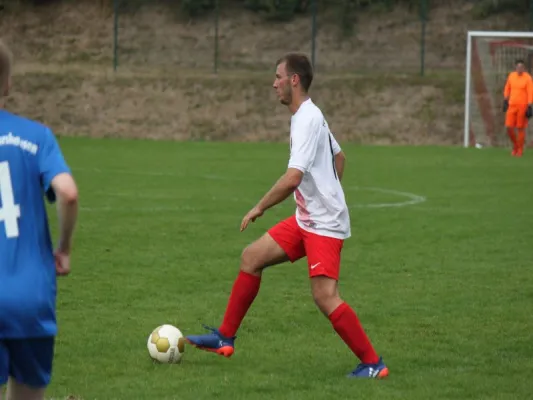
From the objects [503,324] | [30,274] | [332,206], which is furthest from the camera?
[503,324]

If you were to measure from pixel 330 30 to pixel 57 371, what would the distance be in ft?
114

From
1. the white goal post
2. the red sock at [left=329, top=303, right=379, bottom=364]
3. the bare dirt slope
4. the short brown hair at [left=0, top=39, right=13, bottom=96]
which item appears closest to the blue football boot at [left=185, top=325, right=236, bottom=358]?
the red sock at [left=329, top=303, right=379, bottom=364]

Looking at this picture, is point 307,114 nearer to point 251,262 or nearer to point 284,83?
point 284,83

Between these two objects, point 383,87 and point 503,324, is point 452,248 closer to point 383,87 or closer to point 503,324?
point 503,324

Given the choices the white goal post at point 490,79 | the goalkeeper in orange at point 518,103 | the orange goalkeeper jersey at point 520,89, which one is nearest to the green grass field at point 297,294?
the goalkeeper in orange at point 518,103

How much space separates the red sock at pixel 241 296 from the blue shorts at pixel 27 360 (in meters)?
3.00

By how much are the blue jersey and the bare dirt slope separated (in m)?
30.3

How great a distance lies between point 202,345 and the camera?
752 cm

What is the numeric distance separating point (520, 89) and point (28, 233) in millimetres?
25014

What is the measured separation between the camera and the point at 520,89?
28.3m

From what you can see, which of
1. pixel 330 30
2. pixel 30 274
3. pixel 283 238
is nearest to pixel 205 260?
pixel 283 238

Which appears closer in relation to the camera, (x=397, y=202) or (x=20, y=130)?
(x=20, y=130)

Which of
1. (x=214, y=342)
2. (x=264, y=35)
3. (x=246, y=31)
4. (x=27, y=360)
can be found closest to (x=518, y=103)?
(x=264, y=35)

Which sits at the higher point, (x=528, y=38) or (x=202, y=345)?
(x=528, y=38)
